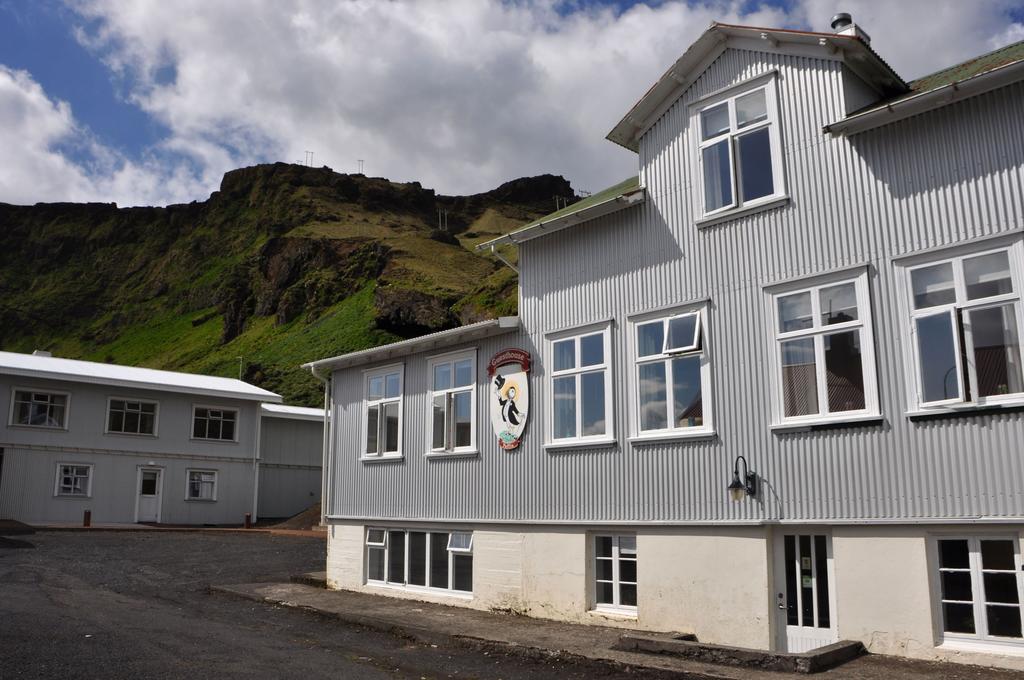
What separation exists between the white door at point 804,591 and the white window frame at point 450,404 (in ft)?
19.6

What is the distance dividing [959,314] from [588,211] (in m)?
5.66

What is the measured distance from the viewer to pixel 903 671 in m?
8.60

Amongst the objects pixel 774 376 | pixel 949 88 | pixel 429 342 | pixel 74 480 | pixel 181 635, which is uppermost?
pixel 949 88

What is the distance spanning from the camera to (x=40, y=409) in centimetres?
3212

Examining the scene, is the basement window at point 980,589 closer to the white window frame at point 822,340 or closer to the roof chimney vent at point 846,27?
the white window frame at point 822,340

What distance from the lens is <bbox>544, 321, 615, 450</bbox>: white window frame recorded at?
41.6 feet

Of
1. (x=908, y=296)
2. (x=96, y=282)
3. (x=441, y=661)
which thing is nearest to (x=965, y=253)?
(x=908, y=296)

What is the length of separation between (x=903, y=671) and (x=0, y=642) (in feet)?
33.8

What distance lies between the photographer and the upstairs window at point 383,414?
16906 millimetres

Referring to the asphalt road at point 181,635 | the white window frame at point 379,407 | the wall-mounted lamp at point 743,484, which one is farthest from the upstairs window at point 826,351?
the white window frame at point 379,407

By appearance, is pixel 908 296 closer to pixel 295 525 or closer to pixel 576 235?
pixel 576 235

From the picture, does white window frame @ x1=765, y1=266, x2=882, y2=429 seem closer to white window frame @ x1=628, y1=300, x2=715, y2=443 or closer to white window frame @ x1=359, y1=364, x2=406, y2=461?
white window frame @ x1=628, y1=300, x2=715, y2=443

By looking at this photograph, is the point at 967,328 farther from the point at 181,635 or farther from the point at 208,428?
the point at 208,428

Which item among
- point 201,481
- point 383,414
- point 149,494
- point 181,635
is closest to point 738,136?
point 383,414
